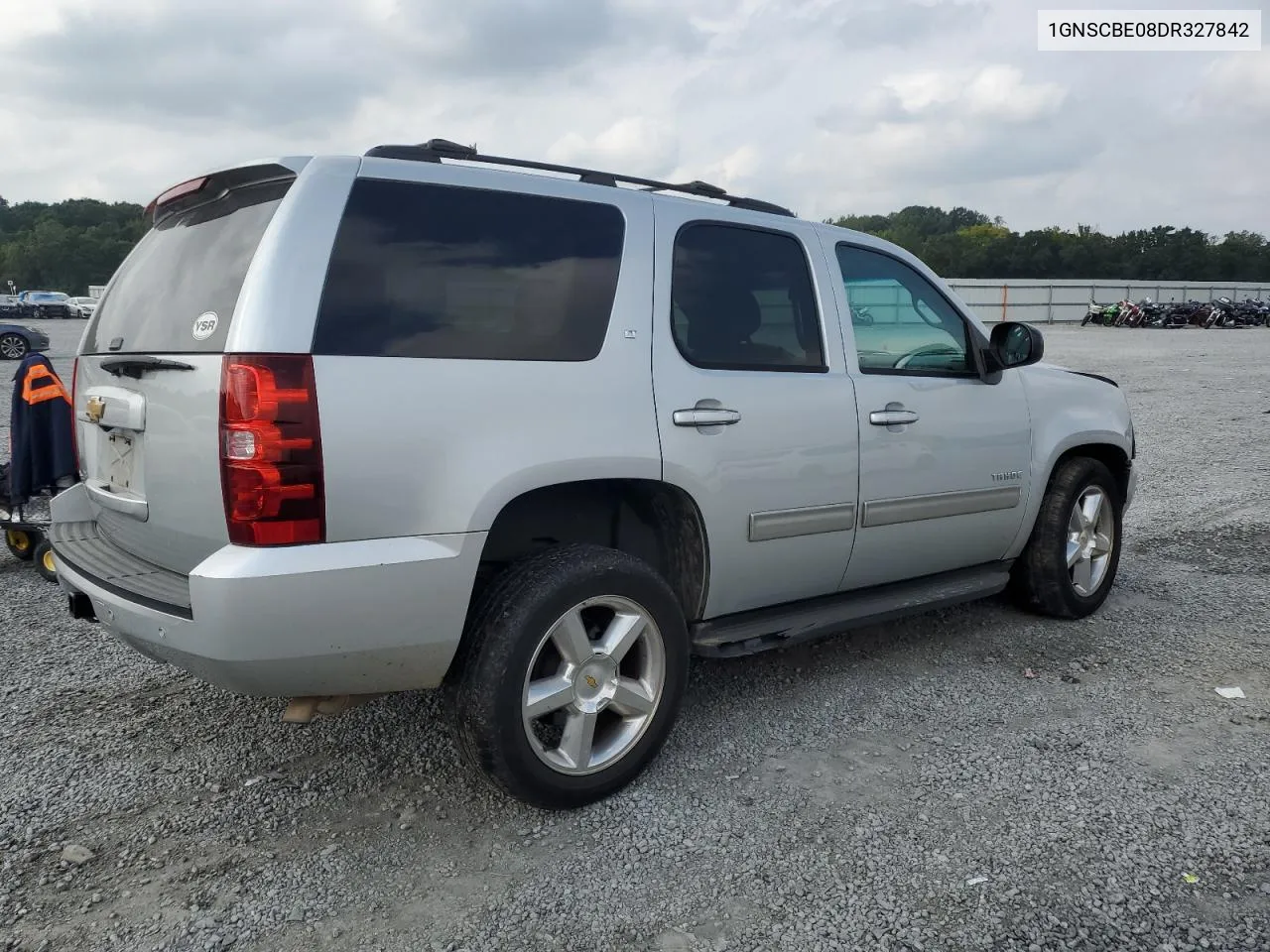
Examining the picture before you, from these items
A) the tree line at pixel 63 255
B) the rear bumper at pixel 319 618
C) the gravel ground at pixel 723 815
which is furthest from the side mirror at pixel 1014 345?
the tree line at pixel 63 255

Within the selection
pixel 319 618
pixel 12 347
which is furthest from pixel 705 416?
pixel 12 347

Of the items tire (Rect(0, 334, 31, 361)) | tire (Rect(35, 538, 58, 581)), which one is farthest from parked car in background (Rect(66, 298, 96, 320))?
tire (Rect(35, 538, 58, 581))

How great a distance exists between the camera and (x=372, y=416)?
2582 millimetres

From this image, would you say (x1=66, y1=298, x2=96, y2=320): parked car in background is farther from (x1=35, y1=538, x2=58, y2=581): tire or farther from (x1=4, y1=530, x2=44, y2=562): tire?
(x1=35, y1=538, x2=58, y2=581): tire

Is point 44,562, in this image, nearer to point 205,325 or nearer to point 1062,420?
point 205,325

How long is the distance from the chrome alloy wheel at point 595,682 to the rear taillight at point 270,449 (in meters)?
0.82

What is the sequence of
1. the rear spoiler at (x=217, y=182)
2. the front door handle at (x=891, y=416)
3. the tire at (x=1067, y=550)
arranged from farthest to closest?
the tire at (x=1067, y=550), the front door handle at (x=891, y=416), the rear spoiler at (x=217, y=182)

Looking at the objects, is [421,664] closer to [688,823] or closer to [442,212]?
[688,823]

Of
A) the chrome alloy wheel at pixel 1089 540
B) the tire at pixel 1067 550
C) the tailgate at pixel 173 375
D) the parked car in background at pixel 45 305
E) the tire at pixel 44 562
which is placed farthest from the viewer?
the parked car in background at pixel 45 305

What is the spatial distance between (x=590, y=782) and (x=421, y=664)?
69 cm

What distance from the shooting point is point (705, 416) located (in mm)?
3268

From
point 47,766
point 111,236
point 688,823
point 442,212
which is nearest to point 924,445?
point 688,823

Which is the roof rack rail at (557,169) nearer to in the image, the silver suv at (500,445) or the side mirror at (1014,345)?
the silver suv at (500,445)

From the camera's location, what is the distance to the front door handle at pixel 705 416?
10.6ft
